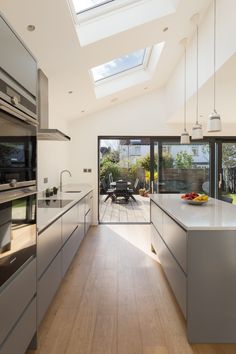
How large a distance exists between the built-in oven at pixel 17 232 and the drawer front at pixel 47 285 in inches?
16.0

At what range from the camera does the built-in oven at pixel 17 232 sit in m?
1.33

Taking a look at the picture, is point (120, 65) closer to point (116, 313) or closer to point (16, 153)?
point (16, 153)

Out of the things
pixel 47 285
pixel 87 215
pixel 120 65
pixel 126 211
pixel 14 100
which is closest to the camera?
pixel 14 100

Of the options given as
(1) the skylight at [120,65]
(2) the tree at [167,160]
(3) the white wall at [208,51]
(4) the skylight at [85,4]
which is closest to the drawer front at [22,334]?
(3) the white wall at [208,51]

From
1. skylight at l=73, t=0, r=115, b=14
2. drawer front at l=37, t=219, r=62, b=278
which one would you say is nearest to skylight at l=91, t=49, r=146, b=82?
skylight at l=73, t=0, r=115, b=14

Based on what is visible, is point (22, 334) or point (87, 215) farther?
point (87, 215)

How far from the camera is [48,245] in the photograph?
2.21 m

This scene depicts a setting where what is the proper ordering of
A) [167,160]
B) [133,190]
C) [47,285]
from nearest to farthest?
[47,285] < [167,160] < [133,190]

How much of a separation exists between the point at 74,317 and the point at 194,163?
501cm

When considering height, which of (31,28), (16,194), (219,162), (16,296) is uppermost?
(31,28)

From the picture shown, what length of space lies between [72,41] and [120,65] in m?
2.11

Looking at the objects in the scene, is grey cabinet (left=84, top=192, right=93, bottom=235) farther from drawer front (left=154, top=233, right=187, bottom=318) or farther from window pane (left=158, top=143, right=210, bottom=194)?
drawer front (left=154, top=233, right=187, bottom=318)

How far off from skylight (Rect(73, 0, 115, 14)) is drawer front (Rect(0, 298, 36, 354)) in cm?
296

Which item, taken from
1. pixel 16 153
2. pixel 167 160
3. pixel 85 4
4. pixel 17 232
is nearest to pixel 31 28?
pixel 85 4
